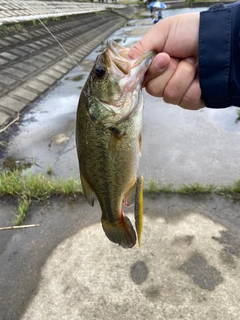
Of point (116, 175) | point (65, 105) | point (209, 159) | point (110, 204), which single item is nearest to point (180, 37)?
point (116, 175)

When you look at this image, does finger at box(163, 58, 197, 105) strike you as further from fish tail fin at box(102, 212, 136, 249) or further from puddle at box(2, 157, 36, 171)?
puddle at box(2, 157, 36, 171)

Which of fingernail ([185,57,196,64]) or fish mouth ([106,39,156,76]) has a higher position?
fish mouth ([106,39,156,76])

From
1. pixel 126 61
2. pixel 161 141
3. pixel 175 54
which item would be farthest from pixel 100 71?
pixel 161 141

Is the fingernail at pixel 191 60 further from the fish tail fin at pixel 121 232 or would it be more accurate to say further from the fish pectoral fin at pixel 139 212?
the fish tail fin at pixel 121 232

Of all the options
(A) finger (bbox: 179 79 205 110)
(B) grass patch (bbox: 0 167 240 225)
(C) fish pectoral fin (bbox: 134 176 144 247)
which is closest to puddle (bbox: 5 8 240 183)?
(B) grass patch (bbox: 0 167 240 225)

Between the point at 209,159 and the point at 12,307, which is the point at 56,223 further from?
the point at 209,159

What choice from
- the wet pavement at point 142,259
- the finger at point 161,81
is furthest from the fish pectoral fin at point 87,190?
the wet pavement at point 142,259

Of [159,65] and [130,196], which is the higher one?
[159,65]

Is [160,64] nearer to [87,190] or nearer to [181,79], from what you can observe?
[181,79]
